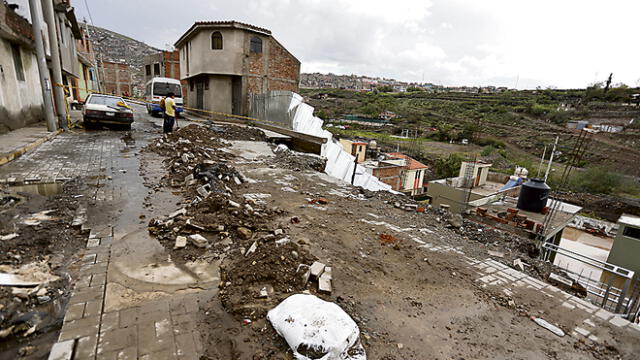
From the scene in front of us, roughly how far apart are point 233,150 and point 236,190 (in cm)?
475

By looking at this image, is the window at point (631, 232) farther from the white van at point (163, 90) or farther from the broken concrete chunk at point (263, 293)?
the white van at point (163, 90)

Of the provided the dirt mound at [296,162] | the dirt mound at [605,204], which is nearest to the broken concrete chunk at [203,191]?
the dirt mound at [296,162]

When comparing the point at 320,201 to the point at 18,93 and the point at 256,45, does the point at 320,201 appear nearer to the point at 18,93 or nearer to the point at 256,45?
the point at 18,93

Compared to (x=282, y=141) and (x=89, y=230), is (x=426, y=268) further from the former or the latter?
(x=282, y=141)

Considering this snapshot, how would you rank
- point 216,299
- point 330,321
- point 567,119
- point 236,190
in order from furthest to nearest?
1. point 567,119
2. point 236,190
3. point 216,299
4. point 330,321

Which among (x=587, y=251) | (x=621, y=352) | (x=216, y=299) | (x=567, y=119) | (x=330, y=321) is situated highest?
(x=567, y=119)

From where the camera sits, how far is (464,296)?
151 inches

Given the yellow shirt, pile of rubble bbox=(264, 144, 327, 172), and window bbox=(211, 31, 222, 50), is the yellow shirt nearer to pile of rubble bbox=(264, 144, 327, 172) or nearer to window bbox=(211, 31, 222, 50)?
pile of rubble bbox=(264, 144, 327, 172)

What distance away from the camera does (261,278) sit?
10.8ft

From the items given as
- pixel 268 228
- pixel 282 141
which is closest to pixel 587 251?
pixel 282 141

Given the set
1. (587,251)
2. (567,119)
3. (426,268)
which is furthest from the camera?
(567,119)

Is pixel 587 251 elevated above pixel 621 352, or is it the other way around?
pixel 621 352

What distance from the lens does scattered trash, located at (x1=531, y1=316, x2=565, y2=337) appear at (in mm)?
3338

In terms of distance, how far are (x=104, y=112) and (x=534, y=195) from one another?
20.3 m
